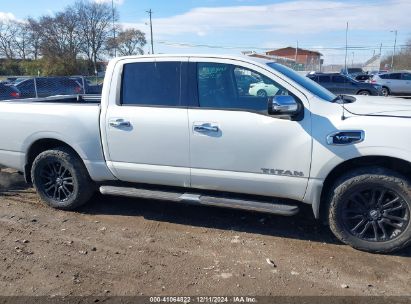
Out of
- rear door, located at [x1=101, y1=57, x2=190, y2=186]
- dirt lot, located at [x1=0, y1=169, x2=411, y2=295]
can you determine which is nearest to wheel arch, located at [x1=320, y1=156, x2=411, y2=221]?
dirt lot, located at [x1=0, y1=169, x2=411, y2=295]

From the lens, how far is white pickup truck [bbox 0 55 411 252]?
12.7ft

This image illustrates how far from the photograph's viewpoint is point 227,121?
4180 mm

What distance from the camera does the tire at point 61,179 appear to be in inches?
199

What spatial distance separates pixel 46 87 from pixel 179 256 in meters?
16.3

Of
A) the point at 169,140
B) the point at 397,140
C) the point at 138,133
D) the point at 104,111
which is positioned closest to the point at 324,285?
the point at 397,140

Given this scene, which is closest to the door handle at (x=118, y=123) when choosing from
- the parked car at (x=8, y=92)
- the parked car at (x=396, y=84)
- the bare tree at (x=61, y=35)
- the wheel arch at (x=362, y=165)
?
the wheel arch at (x=362, y=165)

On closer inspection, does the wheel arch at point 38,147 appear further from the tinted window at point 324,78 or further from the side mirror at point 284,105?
the tinted window at point 324,78

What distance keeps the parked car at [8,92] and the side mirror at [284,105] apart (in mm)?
16273

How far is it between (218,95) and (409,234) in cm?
226

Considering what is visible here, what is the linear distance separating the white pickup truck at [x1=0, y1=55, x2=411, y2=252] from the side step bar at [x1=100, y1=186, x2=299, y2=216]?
0.01 metres

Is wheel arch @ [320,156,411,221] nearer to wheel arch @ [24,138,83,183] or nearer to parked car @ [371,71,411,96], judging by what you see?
wheel arch @ [24,138,83,183]

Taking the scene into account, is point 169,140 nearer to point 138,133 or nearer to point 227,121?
point 138,133

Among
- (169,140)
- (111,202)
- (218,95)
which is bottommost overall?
(111,202)

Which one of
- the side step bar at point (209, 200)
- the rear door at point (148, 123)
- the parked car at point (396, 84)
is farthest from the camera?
the parked car at point (396, 84)
